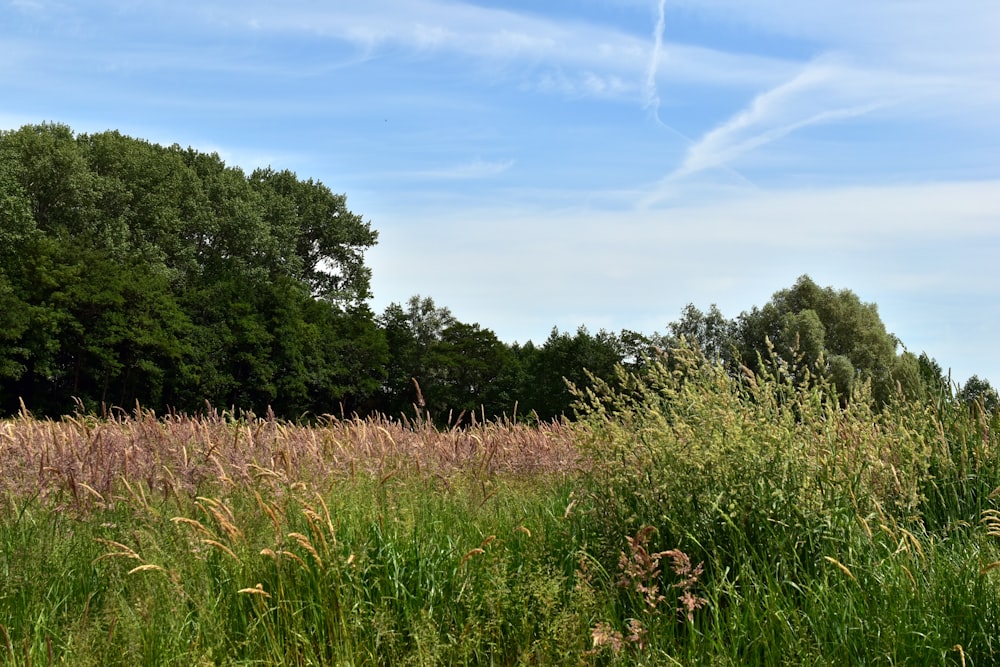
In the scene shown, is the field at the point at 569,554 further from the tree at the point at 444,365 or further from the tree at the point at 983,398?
the tree at the point at 444,365

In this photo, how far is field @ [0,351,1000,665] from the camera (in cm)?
388

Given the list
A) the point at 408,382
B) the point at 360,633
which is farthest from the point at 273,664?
the point at 408,382

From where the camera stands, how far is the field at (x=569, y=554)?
3.88m

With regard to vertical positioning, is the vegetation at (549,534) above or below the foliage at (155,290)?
below

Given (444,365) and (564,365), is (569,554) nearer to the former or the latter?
(564,365)

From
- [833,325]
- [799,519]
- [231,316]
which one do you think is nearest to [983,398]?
[799,519]

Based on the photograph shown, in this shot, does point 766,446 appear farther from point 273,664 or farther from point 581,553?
point 273,664

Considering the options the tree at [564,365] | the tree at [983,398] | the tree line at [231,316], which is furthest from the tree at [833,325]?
the tree at [983,398]

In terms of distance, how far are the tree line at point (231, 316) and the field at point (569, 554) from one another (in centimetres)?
2698

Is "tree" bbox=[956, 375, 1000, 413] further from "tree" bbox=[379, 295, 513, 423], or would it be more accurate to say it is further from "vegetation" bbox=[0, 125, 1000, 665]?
"tree" bbox=[379, 295, 513, 423]

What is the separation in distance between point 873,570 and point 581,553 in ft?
4.69

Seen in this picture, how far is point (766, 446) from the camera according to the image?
481 centimetres

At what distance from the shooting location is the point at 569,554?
4.74 metres

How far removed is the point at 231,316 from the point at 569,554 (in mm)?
36586
